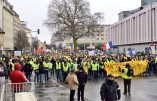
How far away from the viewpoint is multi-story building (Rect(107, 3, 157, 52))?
269 feet

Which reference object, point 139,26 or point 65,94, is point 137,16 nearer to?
point 139,26

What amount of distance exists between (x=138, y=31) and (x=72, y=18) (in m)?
15.4

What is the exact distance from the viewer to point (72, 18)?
327 feet

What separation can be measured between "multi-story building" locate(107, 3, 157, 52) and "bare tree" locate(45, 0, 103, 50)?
9.12 m

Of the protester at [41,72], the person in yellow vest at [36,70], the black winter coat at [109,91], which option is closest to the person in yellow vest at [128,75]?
the protester at [41,72]

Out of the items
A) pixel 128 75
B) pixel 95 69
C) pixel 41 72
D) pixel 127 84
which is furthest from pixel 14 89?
pixel 95 69

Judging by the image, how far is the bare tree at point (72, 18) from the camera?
9825 centimetres

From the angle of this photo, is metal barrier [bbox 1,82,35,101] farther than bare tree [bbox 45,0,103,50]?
No

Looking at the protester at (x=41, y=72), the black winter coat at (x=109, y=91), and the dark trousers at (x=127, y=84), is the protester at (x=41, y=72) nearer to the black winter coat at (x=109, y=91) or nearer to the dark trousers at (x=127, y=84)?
the dark trousers at (x=127, y=84)

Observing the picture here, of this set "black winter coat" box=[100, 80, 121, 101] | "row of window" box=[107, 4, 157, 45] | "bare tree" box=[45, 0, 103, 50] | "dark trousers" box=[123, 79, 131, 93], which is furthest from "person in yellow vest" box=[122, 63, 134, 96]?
"bare tree" box=[45, 0, 103, 50]

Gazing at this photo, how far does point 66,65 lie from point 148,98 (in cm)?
1113

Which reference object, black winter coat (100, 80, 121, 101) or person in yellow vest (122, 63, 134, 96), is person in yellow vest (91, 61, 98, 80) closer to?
person in yellow vest (122, 63, 134, 96)

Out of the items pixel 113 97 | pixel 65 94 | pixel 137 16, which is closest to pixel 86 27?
pixel 137 16

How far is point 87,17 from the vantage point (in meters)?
98.7
